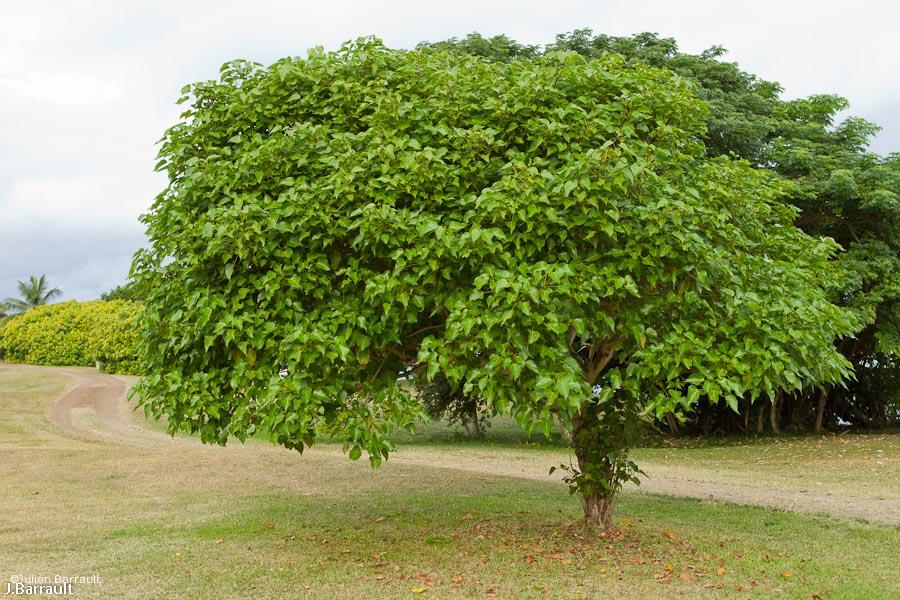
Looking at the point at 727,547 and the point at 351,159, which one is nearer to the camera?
the point at 351,159

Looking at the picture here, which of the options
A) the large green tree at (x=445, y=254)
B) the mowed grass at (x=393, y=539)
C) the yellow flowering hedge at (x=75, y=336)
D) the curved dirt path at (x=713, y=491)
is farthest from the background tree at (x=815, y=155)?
the yellow flowering hedge at (x=75, y=336)

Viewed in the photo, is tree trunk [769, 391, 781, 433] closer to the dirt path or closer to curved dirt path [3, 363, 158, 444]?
the dirt path

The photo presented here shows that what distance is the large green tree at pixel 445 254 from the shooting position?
21.9 feet

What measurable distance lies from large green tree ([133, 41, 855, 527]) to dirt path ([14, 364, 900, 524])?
6543 millimetres

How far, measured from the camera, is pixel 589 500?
30.8 ft

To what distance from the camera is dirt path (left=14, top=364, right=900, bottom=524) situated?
43.6ft

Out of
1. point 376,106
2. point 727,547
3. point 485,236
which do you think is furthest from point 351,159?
point 727,547

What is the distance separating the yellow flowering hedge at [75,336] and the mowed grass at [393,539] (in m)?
25.4

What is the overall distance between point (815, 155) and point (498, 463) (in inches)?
444

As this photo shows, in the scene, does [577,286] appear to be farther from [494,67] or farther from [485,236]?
[494,67]

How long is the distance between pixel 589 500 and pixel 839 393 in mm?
19797

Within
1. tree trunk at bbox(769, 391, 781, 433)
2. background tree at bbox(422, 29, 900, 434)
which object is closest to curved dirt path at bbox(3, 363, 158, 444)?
background tree at bbox(422, 29, 900, 434)

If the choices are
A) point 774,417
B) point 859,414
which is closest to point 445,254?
point 774,417

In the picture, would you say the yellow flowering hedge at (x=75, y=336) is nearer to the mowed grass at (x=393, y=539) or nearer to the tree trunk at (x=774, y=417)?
the mowed grass at (x=393, y=539)
